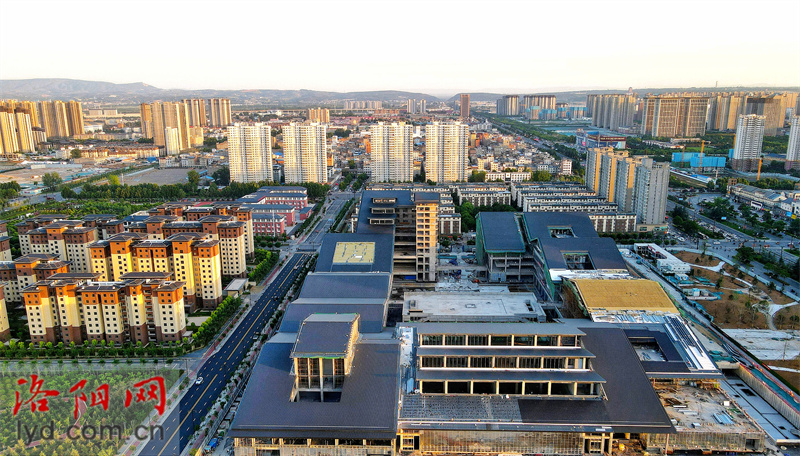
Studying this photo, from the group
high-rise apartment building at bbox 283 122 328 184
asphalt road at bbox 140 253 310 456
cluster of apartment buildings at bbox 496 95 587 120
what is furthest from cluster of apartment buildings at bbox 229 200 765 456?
cluster of apartment buildings at bbox 496 95 587 120

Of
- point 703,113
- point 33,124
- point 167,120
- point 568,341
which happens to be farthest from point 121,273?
point 703,113

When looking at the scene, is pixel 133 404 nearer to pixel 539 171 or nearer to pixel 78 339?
pixel 78 339

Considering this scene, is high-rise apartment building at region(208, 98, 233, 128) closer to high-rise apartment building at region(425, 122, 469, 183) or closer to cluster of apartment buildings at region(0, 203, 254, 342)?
high-rise apartment building at region(425, 122, 469, 183)

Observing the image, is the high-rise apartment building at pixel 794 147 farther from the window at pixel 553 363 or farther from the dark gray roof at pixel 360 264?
the window at pixel 553 363

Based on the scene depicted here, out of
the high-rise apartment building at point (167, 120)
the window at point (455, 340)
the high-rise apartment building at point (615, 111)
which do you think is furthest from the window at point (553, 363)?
the high-rise apartment building at point (615, 111)

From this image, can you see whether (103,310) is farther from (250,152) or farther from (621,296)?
(250,152)
